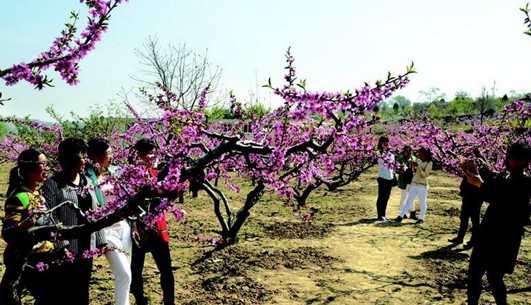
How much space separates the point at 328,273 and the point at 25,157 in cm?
441

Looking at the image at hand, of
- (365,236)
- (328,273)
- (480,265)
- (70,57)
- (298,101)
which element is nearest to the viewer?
(70,57)

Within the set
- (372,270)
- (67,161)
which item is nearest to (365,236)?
(372,270)

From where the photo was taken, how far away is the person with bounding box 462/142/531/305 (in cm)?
389

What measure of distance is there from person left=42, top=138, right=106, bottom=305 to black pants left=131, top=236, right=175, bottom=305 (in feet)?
2.30

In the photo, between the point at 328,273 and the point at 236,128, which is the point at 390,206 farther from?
the point at 236,128

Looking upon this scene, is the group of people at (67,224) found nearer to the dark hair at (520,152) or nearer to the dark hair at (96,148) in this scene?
the dark hair at (96,148)

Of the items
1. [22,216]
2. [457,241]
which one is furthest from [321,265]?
[22,216]

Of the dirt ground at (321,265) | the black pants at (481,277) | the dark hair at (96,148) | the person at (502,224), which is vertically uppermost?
the dark hair at (96,148)

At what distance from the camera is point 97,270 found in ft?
19.4

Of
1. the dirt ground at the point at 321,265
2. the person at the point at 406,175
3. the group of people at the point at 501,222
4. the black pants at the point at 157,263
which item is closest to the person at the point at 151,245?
the black pants at the point at 157,263

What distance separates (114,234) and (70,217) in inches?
21.6

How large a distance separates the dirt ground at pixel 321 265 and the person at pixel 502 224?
3.79ft

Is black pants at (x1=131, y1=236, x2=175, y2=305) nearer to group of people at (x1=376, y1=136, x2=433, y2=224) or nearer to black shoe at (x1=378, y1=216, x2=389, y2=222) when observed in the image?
group of people at (x1=376, y1=136, x2=433, y2=224)

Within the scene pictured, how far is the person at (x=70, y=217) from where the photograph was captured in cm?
316
